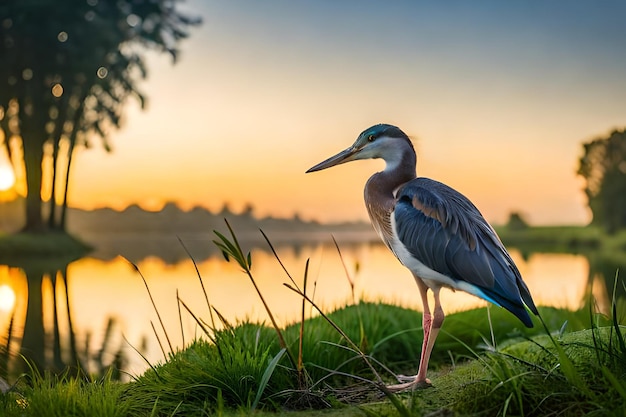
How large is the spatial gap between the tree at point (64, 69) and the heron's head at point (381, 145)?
72.8 ft

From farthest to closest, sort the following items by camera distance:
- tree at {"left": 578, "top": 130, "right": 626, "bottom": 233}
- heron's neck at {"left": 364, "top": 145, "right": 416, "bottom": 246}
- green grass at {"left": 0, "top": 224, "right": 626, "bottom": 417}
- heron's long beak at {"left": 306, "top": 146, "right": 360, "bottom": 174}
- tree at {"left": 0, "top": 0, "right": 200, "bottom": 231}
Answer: tree at {"left": 578, "top": 130, "right": 626, "bottom": 233} < tree at {"left": 0, "top": 0, "right": 200, "bottom": 231} < heron's long beak at {"left": 306, "top": 146, "right": 360, "bottom": 174} < heron's neck at {"left": 364, "top": 145, "right": 416, "bottom": 246} < green grass at {"left": 0, "top": 224, "right": 626, "bottom": 417}

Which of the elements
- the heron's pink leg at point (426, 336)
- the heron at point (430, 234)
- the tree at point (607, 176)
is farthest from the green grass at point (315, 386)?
the tree at point (607, 176)

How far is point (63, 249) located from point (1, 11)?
32.8 feet

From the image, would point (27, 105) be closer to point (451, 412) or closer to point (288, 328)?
→ point (288, 328)

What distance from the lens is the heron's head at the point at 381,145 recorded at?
16.1 ft

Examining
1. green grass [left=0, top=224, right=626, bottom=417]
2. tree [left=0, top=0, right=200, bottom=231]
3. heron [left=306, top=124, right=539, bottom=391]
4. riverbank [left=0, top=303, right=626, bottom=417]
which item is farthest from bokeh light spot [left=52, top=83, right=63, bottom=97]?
heron [left=306, top=124, right=539, bottom=391]

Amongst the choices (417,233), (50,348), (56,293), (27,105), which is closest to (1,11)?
(27,105)

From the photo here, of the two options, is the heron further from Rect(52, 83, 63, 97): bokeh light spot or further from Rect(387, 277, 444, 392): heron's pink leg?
Rect(52, 83, 63, 97): bokeh light spot

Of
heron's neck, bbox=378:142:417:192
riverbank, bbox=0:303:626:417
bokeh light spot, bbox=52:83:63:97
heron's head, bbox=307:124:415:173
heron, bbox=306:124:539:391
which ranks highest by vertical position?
bokeh light spot, bbox=52:83:63:97

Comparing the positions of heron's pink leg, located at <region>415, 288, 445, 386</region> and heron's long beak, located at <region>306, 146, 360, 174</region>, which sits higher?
heron's long beak, located at <region>306, 146, 360, 174</region>

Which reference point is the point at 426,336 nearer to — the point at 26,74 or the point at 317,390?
the point at 317,390

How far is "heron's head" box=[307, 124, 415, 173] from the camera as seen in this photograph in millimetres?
4902

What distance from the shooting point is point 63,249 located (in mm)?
26844

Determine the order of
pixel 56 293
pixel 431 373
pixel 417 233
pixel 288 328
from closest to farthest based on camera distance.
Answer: pixel 417 233, pixel 431 373, pixel 288 328, pixel 56 293
